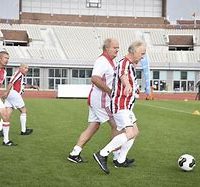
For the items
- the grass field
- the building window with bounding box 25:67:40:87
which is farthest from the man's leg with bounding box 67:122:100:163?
the building window with bounding box 25:67:40:87

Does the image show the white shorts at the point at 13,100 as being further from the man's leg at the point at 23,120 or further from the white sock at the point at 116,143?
the white sock at the point at 116,143

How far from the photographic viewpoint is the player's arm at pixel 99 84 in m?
8.16

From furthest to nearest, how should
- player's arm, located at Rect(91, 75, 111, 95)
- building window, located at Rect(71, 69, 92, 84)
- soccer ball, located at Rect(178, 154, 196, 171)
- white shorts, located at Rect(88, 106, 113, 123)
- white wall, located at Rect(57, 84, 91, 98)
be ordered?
building window, located at Rect(71, 69, 92, 84) → white wall, located at Rect(57, 84, 91, 98) → white shorts, located at Rect(88, 106, 113, 123) → player's arm, located at Rect(91, 75, 111, 95) → soccer ball, located at Rect(178, 154, 196, 171)

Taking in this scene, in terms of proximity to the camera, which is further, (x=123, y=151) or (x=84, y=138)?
(x=84, y=138)

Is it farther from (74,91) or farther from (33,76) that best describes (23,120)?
(33,76)

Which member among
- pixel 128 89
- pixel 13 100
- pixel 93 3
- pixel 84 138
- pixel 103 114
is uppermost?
pixel 93 3

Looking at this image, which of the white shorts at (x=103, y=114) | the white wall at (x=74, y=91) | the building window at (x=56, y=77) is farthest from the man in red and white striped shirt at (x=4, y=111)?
the building window at (x=56, y=77)

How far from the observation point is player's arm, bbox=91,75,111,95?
8.16 metres

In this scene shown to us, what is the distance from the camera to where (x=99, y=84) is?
8156mm

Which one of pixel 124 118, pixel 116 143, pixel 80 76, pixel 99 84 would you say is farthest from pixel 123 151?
pixel 80 76

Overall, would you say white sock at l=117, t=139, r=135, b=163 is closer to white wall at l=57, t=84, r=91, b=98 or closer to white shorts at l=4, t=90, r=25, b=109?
white shorts at l=4, t=90, r=25, b=109

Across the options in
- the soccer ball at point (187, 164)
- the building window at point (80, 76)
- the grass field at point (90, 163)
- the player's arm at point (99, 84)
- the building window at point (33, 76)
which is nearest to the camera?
the grass field at point (90, 163)

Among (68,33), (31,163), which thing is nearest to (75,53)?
(68,33)

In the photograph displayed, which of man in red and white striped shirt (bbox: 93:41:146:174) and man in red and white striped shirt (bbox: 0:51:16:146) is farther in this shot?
man in red and white striped shirt (bbox: 0:51:16:146)
